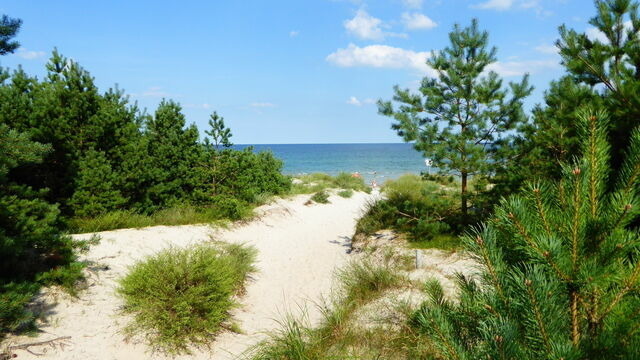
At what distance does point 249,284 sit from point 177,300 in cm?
265

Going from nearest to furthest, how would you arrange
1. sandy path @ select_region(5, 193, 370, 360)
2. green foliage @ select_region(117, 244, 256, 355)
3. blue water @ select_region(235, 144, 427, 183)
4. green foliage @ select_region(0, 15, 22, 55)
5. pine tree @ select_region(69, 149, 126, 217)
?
green foliage @ select_region(0, 15, 22, 55) → sandy path @ select_region(5, 193, 370, 360) → green foliage @ select_region(117, 244, 256, 355) → pine tree @ select_region(69, 149, 126, 217) → blue water @ select_region(235, 144, 427, 183)

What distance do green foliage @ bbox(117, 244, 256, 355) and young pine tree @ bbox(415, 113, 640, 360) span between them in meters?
4.47

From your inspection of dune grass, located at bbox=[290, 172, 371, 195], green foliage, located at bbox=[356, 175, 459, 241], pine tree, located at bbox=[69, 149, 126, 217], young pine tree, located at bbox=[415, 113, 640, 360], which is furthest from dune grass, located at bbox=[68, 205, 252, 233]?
young pine tree, located at bbox=[415, 113, 640, 360]

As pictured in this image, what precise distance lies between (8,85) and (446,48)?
32.1 feet

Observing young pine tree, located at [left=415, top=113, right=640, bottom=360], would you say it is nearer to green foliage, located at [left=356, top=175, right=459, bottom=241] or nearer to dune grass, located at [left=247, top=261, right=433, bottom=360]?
dune grass, located at [left=247, top=261, right=433, bottom=360]

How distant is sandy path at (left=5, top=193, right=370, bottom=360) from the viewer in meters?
5.05

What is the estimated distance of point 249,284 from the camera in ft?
26.0

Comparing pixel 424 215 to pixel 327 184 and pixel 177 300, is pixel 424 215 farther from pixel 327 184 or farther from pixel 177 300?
pixel 327 184

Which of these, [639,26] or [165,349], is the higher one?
[639,26]

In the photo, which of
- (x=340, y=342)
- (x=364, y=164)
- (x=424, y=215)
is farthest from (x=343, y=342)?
(x=364, y=164)

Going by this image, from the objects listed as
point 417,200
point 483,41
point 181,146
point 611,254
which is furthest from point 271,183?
point 611,254

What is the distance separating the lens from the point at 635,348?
1.49 metres

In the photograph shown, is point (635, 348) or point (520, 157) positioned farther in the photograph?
point (520, 157)

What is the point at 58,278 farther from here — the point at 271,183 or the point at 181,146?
the point at 271,183
